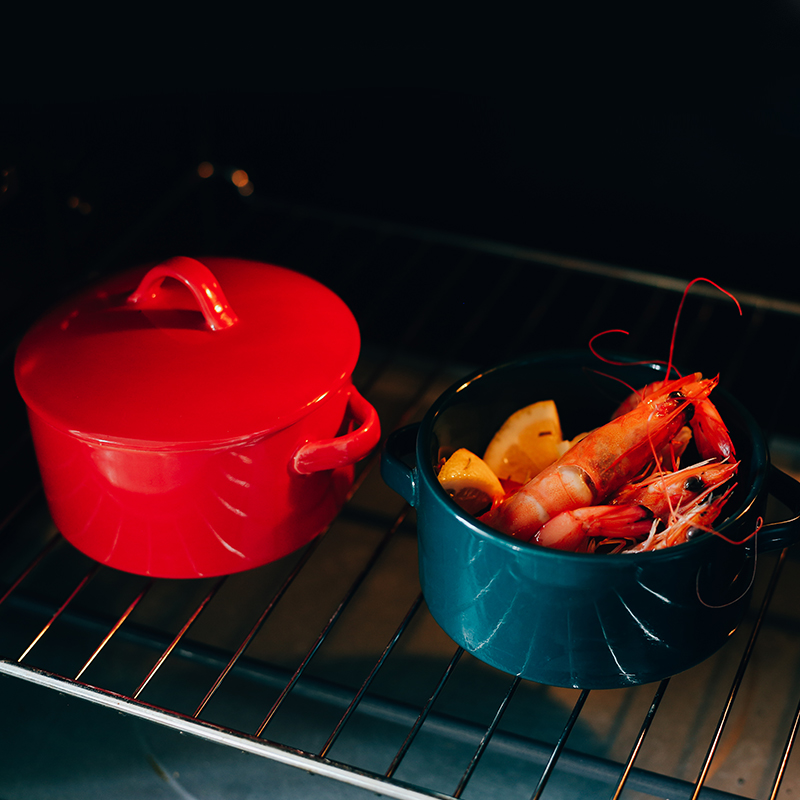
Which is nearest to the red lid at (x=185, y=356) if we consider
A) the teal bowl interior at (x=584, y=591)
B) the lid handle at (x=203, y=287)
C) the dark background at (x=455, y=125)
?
the lid handle at (x=203, y=287)

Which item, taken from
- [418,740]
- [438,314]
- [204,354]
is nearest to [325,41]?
[438,314]

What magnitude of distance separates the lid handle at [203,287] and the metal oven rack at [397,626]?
0.69ft

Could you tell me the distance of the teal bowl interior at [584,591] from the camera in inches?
22.0

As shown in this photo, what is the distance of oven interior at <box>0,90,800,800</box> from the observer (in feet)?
2.37

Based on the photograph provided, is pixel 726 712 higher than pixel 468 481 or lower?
lower

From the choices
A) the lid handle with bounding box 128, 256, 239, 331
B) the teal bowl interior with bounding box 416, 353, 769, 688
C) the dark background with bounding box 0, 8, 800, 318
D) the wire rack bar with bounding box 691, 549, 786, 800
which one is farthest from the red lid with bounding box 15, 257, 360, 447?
the wire rack bar with bounding box 691, 549, 786, 800

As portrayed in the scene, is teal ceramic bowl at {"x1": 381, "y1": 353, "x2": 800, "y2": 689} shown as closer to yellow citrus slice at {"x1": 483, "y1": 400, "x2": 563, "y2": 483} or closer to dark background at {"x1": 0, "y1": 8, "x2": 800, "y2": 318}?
yellow citrus slice at {"x1": 483, "y1": 400, "x2": 563, "y2": 483}

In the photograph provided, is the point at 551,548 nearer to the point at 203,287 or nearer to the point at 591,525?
the point at 591,525

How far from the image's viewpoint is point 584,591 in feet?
1.84

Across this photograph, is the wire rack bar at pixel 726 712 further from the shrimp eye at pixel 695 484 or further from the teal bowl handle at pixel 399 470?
the teal bowl handle at pixel 399 470

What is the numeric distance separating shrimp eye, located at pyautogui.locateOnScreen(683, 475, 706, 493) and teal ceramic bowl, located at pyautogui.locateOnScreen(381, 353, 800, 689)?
0.03 m

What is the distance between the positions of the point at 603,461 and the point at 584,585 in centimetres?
13

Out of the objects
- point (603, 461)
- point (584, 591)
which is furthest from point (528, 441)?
point (584, 591)

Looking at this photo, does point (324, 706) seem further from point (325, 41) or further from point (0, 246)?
point (325, 41)
